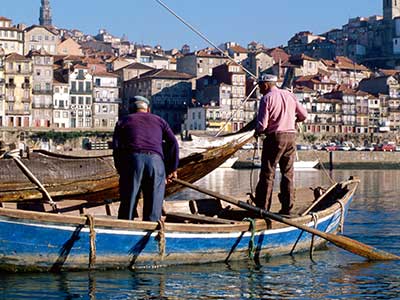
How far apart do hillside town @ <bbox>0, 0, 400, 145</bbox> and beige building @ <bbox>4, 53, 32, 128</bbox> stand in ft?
0.32

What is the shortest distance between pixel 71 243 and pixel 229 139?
580cm

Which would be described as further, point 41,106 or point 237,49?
Result: point 237,49

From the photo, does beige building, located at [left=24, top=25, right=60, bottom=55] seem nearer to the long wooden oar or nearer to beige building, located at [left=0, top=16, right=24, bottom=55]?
beige building, located at [left=0, top=16, right=24, bottom=55]

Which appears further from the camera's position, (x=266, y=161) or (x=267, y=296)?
(x=266, y=161)

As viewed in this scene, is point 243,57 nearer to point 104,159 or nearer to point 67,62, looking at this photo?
point 67,62

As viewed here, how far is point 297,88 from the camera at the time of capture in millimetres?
113688

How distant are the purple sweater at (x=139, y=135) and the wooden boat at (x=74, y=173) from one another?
347 cm

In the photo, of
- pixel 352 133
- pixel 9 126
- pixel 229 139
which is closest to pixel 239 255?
pixel 229 139

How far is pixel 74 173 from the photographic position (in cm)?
1541

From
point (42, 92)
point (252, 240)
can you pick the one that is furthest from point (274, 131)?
point (42, 92)

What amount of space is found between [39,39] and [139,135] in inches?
4543

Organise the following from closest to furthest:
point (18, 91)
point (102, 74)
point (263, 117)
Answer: point (263, 117) < point (18, 91) < point (102, 74)

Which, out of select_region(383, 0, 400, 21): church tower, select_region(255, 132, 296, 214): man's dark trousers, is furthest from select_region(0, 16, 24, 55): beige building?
select_region(255, 132, 296, 214): man's dark trousers

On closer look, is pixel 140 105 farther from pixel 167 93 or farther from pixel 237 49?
pixel 237 49
